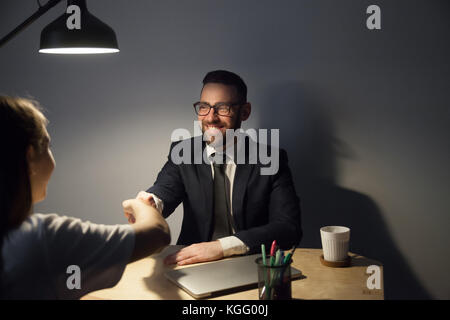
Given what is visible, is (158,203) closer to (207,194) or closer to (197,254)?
(207,194)

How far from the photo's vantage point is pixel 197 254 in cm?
162

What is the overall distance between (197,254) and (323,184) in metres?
1.10

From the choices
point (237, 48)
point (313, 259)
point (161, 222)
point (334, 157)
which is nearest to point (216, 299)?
point (161, 222)

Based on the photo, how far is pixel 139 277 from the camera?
149 centimetres

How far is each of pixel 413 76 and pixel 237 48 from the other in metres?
0.91

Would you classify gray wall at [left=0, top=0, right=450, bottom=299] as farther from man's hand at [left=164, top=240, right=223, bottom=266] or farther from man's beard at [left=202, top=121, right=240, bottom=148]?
man's hand at [left=164, top=240, right=223, bottom=266]

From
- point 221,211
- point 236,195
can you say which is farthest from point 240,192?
point 221,211

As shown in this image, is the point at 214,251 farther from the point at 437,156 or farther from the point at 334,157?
the point at 437,156

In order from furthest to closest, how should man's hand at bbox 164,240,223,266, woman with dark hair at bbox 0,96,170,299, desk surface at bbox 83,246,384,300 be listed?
man's hand at bbox 164,240,223,266 < desk surface at bbox 83,246,384,300 < woman with dark hair at bbox 0,96,170,299

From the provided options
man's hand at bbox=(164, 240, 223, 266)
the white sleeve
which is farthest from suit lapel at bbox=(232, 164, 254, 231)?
the white sleeve

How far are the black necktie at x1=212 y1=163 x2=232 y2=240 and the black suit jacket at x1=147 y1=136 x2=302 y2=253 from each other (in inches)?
1.5

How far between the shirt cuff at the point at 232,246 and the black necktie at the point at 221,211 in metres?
0.50

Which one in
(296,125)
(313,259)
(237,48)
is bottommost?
(313,259)

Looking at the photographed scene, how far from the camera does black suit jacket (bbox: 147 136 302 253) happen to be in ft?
6.92
